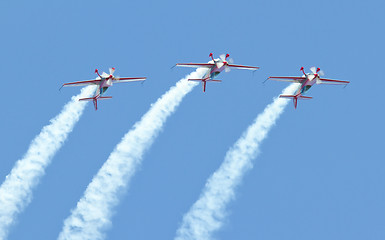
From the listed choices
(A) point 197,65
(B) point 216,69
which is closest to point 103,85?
(A) point 197,65

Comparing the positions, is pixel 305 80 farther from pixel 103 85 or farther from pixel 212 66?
pixel 103 85

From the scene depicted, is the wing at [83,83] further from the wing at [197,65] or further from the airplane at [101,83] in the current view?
the wing at [197,65]

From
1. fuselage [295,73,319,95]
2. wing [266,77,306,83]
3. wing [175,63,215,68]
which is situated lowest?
fuselage [295,73,319,95]

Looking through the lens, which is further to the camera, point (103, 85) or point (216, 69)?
point (216, 69)

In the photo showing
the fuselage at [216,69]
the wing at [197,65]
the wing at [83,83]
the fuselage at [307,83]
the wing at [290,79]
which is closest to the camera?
the wing at [83,83]

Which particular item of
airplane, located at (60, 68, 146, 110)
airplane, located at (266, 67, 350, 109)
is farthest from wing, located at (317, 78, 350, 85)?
airplane, located at (60, 68, 146, 110)

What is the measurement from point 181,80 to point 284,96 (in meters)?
14.2

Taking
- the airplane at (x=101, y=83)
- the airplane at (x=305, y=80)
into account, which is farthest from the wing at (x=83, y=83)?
the airplane at (x=305, y=80)

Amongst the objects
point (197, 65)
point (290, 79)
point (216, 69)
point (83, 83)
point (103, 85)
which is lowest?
point (103, 85)

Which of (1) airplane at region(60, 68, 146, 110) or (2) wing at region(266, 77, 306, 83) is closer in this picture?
(1) airplane at region(60, 68, 146, 110)

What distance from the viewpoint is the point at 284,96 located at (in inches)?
4857

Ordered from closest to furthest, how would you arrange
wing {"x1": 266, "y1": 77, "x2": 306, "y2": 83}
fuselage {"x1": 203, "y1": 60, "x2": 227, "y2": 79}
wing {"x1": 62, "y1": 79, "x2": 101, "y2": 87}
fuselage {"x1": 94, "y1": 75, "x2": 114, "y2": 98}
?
wing {"x1": 62, "y1": 79, "x2": 101, "y2": 87}, fuselage {"x1": 94, "y1": 75, "x2": 114, "y2": 98}, fuselage {"x1": 203, "y1": 60, "x2": 227, "y2": 79}, wing {"x1": 266, "y1": 77, "x2": 306, "y2": 83}

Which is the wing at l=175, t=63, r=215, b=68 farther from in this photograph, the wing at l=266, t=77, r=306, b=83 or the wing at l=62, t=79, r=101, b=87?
the wing at l=62, t=79, r=101, b=87

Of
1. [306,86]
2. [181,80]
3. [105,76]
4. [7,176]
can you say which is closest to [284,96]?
[306,86]
